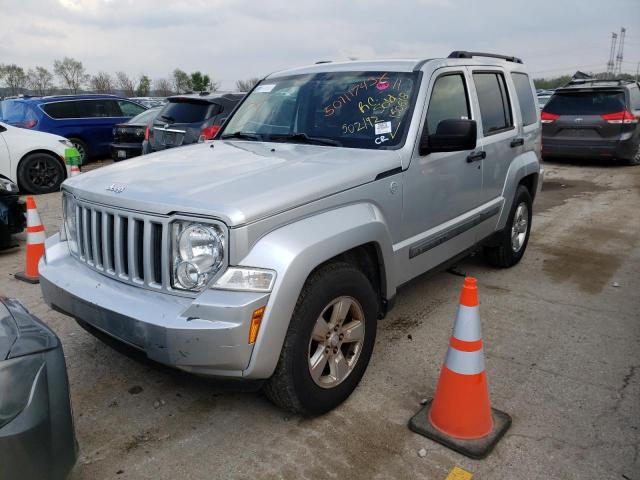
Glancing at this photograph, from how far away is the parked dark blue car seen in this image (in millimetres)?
11664

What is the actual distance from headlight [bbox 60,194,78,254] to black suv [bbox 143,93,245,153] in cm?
494

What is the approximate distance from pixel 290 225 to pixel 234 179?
1.47 feet

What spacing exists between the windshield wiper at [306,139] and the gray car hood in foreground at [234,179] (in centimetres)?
10

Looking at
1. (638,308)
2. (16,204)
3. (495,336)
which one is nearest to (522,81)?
(638,308)

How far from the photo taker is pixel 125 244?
9.13 ft

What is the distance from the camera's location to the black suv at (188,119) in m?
8.30

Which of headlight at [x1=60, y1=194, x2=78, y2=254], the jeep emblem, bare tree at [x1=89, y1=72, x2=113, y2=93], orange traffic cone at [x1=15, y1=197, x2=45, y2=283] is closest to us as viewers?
the jeep emblem

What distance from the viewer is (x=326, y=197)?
2.82 m

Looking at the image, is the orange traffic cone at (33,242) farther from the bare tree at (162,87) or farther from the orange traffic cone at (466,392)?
the bare tree at (162,87)

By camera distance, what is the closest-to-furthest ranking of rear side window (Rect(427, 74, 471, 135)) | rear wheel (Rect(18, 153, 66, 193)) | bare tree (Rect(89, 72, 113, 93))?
rear side window (Rect(427, 74, 471, 135)) < rear wheel (Rect(18, 153, 66, 193)) < bare tree (Rect(89, 72, 113, 93))

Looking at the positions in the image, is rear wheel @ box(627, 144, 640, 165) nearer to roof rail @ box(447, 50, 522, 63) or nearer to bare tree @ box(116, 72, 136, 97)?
roof rail @ box(447, 50, 522, 63)

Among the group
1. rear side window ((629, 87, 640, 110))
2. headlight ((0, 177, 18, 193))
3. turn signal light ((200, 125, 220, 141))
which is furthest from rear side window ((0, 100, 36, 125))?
rear side window ((629, 87, 640, 110))

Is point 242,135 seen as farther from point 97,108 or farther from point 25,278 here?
point 97,108

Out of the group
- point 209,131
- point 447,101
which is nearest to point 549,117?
point 209,131
